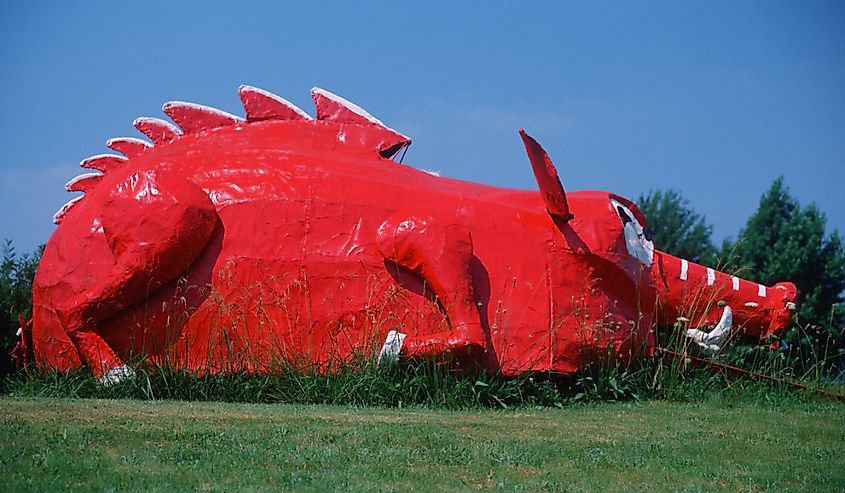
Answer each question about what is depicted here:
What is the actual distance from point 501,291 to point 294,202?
161cm

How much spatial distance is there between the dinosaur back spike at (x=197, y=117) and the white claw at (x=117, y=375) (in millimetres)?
2179

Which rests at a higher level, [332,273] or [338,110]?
[338,110]

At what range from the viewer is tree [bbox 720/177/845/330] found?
53.4 ft

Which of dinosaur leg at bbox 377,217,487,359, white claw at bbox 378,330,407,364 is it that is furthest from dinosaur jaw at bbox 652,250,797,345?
white claw at bbox 378,330,407,364

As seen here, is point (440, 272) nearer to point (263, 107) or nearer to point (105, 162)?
point (263, 107)

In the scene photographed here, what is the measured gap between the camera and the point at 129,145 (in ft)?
28.5

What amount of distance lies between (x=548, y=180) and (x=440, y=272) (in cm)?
106

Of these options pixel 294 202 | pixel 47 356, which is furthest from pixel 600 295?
pixel 47 356

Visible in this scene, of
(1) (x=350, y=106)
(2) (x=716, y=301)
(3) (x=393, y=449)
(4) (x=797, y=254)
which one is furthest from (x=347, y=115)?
(4) (x=797, y=254)

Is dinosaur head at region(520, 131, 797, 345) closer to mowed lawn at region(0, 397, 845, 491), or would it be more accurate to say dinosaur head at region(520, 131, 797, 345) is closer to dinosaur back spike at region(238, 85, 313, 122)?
mowed lawn at region(0, 397, 845, 491)

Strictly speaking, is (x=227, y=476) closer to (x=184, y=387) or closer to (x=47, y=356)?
(x=184, y=387)

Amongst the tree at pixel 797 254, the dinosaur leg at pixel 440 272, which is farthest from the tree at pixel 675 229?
the dinosaur leg at pixel 440 272

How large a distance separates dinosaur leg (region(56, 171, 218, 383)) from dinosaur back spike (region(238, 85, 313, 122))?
122 cm

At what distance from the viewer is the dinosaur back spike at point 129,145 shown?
340 inches
